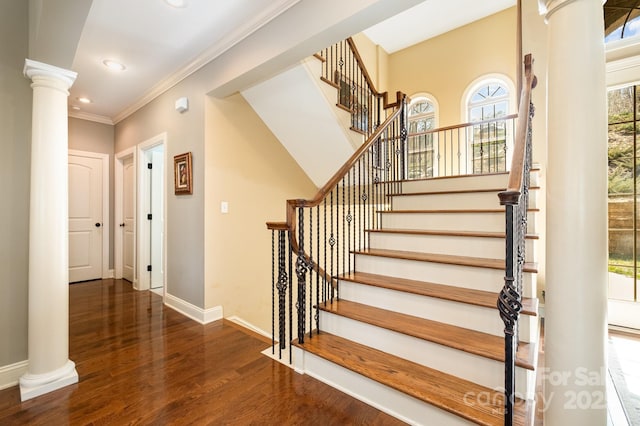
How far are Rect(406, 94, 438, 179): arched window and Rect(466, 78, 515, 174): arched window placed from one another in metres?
0.63

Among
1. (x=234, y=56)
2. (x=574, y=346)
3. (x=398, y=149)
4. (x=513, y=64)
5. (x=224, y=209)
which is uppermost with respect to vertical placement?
(x=513, y=64)

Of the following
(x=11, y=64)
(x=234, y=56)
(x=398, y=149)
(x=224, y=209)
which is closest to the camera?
(x=11, y=64)

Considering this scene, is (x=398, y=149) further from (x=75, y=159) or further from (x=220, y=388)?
(x=75, y=159)

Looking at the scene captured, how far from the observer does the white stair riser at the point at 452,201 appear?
2666mm

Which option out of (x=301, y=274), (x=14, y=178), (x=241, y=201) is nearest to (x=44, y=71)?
(x=14, y=178)

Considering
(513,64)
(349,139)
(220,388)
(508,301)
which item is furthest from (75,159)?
(513,64)

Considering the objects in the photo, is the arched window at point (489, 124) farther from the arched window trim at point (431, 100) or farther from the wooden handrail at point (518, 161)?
the wooden handrail at point (518, 161)

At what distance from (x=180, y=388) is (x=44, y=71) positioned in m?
2.24

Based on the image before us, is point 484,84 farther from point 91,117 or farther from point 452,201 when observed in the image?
point 91,117

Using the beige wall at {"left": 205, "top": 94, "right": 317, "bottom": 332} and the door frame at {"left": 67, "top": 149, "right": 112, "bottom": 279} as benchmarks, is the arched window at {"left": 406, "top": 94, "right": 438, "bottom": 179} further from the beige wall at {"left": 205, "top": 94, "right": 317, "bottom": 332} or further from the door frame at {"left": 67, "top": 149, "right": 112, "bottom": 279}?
the door frame at {"left": 67, "top": 149, "right": 112, "bottom": 279}

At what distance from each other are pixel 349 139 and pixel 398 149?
726 millimetres

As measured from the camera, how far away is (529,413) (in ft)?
4.59

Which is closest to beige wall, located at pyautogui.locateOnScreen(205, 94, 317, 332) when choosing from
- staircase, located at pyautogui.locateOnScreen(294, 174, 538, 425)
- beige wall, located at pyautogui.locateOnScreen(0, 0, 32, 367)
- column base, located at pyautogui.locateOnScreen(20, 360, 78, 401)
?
column base, located at pyautogui.locateOnScreen(20, 360, 78, 401)

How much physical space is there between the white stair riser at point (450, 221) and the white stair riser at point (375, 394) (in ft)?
4.85
